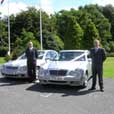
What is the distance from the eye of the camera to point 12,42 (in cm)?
6425

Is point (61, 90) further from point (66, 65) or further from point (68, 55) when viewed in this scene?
point (68, 55)

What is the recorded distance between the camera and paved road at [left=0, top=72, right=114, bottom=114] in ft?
30.8

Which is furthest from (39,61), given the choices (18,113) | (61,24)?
(61,24)

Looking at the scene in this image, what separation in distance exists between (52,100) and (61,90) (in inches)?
84.3

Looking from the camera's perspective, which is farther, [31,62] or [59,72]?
[31,62]

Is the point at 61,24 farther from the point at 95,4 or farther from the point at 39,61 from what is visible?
the point at 39,61

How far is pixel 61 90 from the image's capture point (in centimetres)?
1307

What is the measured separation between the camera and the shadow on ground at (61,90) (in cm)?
1237

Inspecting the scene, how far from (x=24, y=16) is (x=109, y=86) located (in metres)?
51.7

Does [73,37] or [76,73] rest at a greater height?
[73,37]

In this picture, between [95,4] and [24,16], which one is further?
[95,4]

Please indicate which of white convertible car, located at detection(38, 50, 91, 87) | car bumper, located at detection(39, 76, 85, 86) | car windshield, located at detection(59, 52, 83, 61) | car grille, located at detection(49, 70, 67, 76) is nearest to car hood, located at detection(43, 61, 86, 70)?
white convertible car, located at detection(38, 50, 91, 87)

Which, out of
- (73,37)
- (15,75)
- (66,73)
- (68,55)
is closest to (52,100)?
(66,73)

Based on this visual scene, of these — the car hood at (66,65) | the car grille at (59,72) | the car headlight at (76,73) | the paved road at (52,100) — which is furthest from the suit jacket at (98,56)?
the car grille at (59,72)
